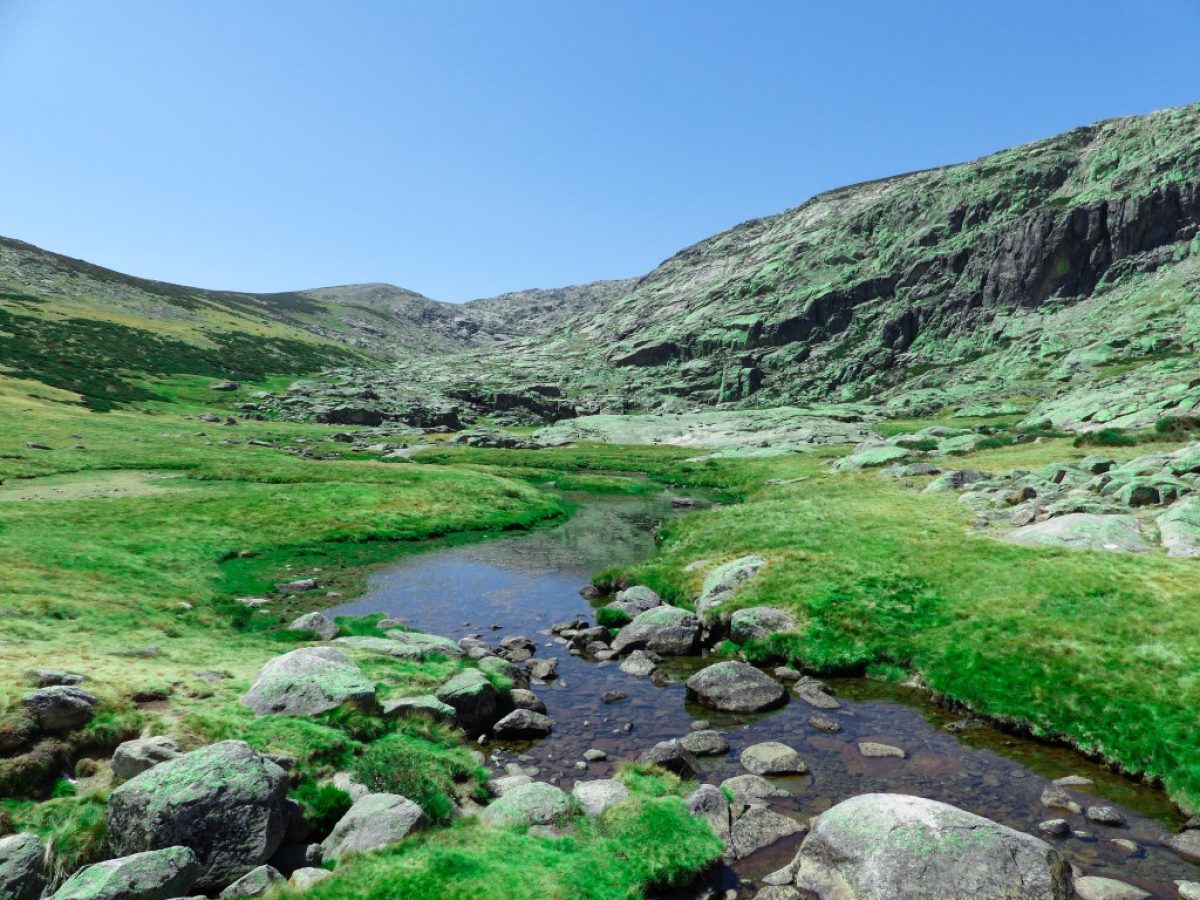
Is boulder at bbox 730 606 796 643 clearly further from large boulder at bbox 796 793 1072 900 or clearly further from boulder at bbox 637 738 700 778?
large boulder at bbox 796 793 1072 900

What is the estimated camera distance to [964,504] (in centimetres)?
4794

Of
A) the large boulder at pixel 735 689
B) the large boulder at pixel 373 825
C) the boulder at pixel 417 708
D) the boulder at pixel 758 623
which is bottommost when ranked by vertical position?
the boulder at pixel 417 708

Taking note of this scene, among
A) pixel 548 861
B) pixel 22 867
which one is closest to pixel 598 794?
pixel 548 861

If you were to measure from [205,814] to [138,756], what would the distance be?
319 cm

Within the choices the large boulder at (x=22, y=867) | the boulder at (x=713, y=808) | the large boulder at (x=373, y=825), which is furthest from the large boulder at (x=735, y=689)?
the large boulder at (x=22, y=867)

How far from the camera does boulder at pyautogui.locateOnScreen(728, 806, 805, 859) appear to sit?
15.3 meters

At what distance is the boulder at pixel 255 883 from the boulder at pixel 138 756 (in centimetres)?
392

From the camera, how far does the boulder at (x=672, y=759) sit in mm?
18453

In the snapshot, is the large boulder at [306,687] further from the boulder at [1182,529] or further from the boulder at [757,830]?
the boulder at [1182,529]

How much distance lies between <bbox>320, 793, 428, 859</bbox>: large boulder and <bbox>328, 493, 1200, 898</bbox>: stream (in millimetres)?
4798

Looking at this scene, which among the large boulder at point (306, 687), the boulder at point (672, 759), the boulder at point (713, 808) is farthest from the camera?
the large boulder at point (306, 687)

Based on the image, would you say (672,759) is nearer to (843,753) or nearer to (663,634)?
(843,753)

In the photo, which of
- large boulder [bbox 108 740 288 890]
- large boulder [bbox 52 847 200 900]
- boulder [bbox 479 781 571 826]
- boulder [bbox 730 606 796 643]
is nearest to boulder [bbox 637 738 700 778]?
boulder [bbox 479 781 571 826]

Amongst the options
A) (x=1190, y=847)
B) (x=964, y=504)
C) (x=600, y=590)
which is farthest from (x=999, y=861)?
(x=964, y=504)
